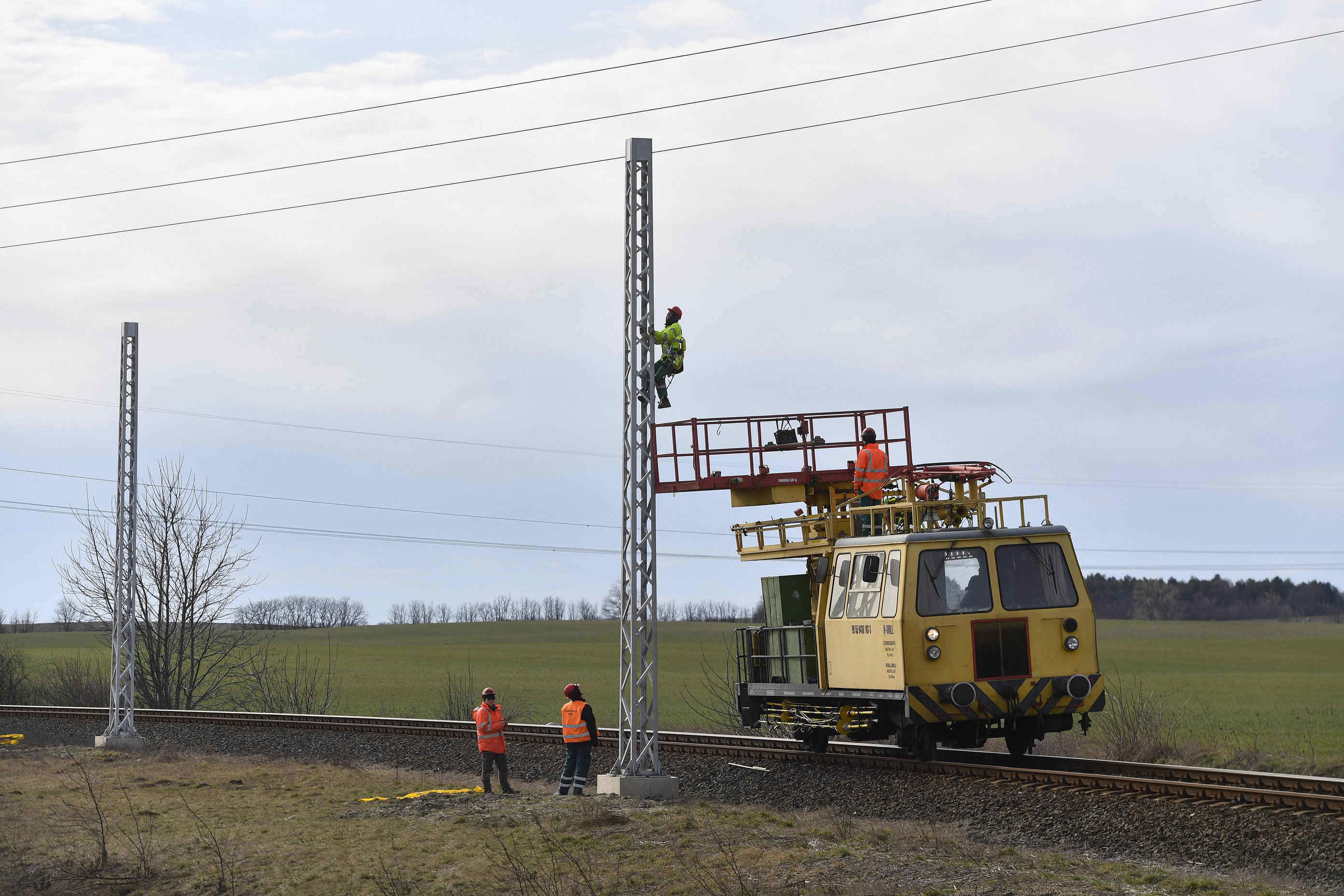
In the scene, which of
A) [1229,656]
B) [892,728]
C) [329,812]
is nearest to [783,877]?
[892,728]

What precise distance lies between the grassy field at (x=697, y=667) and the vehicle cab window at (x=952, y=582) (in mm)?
6947

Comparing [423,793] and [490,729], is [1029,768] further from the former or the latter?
[423,793]

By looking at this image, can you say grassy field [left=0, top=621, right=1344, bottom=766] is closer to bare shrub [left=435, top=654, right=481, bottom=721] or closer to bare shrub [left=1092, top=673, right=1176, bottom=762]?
bare shrub [left=435, top=654, right=481, bottom=721]

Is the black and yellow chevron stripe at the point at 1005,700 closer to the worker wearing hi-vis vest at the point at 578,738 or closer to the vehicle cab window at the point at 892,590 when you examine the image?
the vehicle cab window at the point at 892,590

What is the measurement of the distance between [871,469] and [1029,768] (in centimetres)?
427

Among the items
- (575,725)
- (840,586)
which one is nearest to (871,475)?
(840,586)

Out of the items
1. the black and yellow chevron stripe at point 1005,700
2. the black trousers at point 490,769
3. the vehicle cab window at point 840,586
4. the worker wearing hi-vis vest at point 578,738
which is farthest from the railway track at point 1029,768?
the black trousers at point 490,769

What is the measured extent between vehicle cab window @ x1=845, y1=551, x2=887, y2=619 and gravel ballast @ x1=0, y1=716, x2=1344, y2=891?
195cm

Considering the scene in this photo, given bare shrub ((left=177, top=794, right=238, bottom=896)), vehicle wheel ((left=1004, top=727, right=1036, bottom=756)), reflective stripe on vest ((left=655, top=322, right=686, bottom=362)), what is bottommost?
bare shrub ((left=177, top=794, right=238, bottom=896))

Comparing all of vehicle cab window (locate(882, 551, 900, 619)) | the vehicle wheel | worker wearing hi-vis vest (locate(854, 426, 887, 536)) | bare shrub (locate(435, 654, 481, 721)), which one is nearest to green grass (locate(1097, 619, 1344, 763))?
the vehicle wheel

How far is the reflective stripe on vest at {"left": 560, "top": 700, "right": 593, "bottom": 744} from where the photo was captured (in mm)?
17359

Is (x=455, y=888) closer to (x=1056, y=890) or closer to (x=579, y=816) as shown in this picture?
(x=579, y=816)

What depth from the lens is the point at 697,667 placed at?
70.8 m

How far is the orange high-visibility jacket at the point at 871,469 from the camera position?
18375 millimetres
